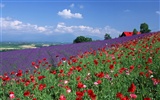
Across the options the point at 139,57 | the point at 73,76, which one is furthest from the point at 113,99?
the point at 139,57

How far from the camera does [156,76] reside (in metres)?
5.49

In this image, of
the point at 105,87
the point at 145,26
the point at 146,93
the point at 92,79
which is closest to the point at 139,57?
the point at 92,79

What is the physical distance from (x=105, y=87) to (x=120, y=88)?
30 centimetres

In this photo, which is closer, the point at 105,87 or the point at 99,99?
the point at 99,99

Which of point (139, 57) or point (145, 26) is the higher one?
point (145, 26)

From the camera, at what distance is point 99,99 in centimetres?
463

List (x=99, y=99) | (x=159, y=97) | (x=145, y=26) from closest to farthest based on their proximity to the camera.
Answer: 1. (x=159, y=97)
2. (x=99, y=99)
3. (x=145, y=26)

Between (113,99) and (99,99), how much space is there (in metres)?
0.28

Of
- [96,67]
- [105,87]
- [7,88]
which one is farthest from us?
[96,67]

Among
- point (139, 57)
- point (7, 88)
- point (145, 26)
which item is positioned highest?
point (145, 26)

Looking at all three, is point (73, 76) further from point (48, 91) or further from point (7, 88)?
point (7, 88)

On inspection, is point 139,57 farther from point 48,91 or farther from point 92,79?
point 48,91

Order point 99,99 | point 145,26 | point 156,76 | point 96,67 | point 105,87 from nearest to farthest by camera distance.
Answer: point 99,99
point 105,87
point 156,76
point 96,67
point 145,26

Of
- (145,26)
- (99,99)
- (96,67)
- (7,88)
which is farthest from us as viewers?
(145,26)
